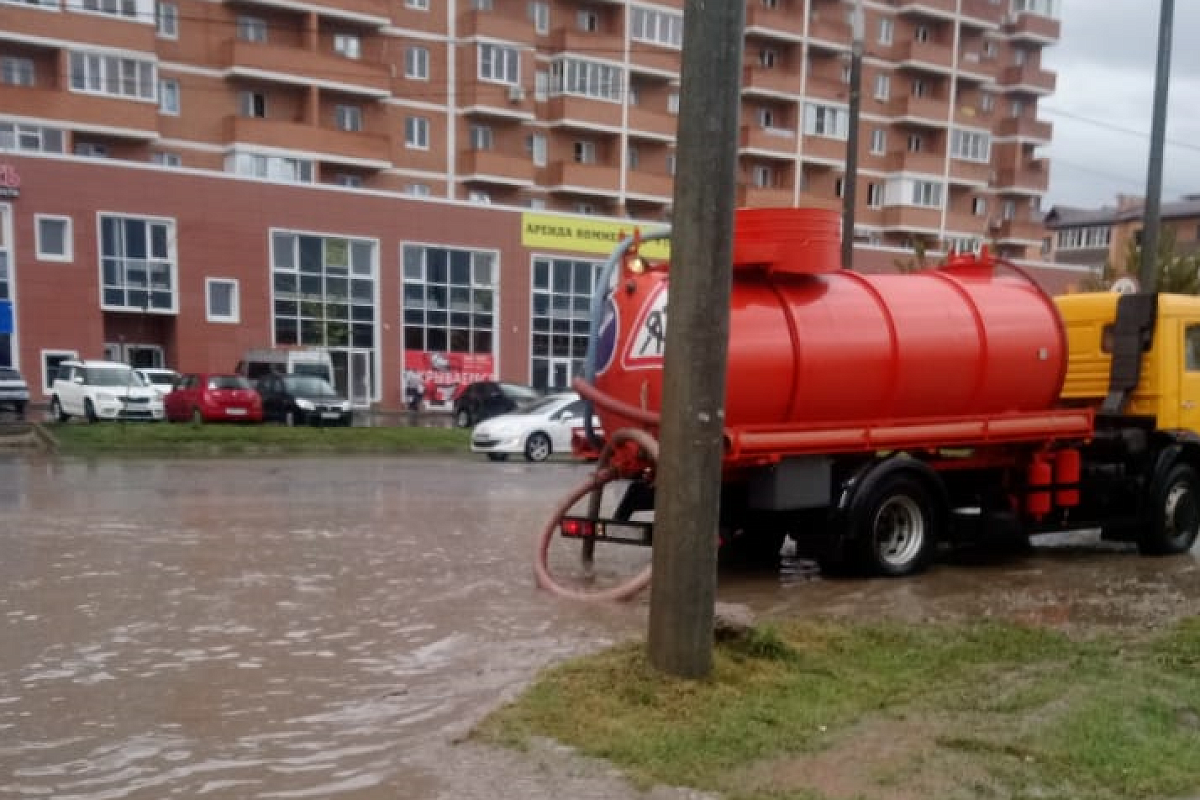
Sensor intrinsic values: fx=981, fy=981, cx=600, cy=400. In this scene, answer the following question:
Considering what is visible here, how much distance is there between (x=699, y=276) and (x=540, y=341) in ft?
138

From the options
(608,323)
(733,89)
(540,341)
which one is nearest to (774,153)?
(540,341)

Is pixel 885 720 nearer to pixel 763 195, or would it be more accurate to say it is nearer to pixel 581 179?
pixel 581 179

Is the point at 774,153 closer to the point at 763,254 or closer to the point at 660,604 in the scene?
the point at 763,254

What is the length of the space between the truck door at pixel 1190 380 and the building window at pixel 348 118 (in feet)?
137

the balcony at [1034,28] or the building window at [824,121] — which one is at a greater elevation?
the balcony at [1034,28]

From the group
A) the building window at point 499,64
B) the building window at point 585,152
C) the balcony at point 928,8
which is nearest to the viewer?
the building window at point 499,64

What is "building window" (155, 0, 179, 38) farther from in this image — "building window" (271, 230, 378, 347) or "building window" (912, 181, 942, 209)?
"building window" (912, 181, 942, 209)

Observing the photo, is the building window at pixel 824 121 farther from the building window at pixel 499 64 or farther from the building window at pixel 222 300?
the building window at pixel 222 300

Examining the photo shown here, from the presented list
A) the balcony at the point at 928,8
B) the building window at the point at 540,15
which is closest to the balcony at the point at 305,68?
the building window at the point at 540,15

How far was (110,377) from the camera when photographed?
28.5 m

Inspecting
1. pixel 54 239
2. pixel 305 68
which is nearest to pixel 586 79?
pixel 305 68

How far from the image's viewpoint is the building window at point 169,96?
1666 inches

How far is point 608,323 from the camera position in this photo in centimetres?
889

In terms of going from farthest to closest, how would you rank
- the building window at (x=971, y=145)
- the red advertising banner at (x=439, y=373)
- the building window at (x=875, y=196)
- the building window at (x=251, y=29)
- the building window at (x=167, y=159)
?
the building window at (x=971, y=145) < the building window at (x=875, y=196) < the building window at (x=251, y=29) < the red advertising banner at (x=439, y=373) < the building window at (x=167, y=159)
